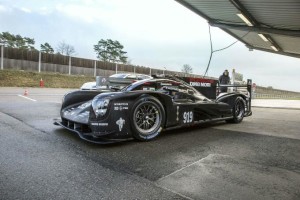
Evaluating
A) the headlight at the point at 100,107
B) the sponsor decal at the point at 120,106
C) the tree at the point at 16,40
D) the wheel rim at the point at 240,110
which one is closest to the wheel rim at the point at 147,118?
the sponsor decal at the point at 120,106

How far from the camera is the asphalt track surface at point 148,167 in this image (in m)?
2.70

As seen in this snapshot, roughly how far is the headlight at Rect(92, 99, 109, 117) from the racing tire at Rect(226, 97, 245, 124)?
155 inches

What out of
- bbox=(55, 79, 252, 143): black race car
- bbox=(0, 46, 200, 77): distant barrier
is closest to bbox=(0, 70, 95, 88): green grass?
bbox=(0, 46, 200, 77): distant barrier

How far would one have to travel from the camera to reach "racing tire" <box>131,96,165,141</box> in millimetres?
4684

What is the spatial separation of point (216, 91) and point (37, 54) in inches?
995

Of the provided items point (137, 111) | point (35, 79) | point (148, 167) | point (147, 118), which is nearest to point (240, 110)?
point (147, 118)

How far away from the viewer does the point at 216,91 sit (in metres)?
7.66

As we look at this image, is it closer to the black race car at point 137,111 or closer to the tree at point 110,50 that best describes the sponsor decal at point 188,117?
the black race car at point 137,111

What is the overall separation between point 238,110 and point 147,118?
350 cm

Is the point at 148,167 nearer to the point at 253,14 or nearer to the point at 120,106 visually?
the point at 120,106

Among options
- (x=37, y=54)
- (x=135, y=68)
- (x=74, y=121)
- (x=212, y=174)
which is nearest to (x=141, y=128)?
(x=74, y=121)

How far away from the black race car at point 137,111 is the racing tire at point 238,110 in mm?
490

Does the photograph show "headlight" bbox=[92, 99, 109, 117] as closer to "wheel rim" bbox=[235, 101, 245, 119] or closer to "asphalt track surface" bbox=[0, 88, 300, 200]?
"asphalt track surface" bbox=[0, 88, 300, 200]

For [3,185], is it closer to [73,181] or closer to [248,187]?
[73,181]
